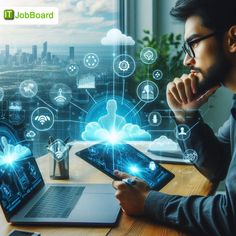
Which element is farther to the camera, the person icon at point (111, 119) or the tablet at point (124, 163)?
the person icon at point (111, 119)

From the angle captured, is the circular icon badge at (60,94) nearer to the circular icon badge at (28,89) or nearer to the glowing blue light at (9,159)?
the circular icon badge at (28,89)

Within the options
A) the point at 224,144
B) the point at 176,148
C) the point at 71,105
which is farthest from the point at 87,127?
the point at 224,144

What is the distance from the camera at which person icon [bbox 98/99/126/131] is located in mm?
1488

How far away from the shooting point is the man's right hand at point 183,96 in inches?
56.5

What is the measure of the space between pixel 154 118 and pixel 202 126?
0.22 metres

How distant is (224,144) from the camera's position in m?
1.47

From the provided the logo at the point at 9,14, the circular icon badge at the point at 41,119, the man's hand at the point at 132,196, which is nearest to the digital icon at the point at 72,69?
the circular icon badge at the point at 41,119

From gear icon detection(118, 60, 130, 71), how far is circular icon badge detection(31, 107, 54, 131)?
0.31m

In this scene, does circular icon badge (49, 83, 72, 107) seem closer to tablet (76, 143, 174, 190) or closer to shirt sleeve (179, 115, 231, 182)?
tablet (76, 143, 174, 190)

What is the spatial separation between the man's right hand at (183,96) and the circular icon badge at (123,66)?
6.3 inches

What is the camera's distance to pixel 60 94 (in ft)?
4.52

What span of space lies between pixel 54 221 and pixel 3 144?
278mm

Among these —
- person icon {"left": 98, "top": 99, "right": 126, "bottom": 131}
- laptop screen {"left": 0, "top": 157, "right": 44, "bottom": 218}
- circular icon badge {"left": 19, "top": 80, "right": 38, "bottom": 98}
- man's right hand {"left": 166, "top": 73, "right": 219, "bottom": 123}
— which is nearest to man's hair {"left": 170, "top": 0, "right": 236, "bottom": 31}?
man's right hand {"left": 166, "top": 73, "right": 219, "bottom": 123}

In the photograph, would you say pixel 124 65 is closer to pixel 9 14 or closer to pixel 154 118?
pixel 154 118
